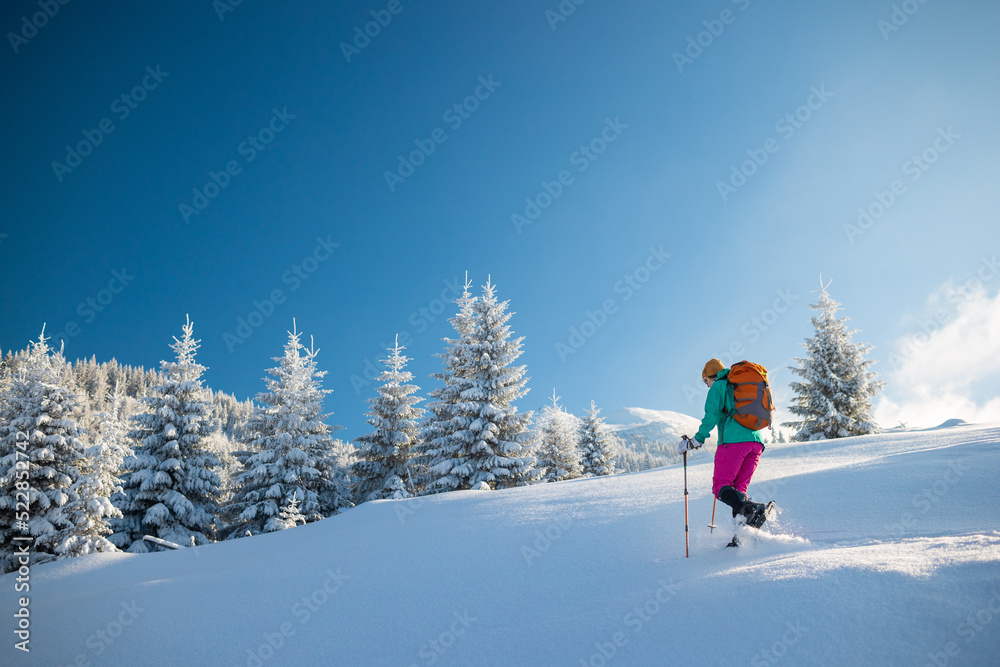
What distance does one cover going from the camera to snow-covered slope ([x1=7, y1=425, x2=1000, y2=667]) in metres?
2.34

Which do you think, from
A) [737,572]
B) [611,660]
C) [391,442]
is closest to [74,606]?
[611,660]

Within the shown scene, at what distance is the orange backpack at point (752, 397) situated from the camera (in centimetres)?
419

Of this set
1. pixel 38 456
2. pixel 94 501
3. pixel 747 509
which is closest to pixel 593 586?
pixel 747 509

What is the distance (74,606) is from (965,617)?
25.4 feet

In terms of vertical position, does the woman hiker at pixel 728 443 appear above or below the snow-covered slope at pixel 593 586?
above

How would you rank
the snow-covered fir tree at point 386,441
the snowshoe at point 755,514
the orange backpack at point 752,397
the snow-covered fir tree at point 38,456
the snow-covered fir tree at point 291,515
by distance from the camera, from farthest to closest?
the snow-covered fir tree at point 386,441 → the snow-covered fir tree at point 291,515 → the snow-covered fir tree at point 38,456 → the orange backpack at point 752,397 → the snowshoe at point 755,514

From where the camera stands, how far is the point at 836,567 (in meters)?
2.79

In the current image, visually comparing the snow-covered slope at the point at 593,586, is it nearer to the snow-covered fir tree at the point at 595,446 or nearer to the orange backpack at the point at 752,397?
the orange backpack at the point at 752,397

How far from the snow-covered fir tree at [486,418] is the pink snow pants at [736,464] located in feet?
39.7

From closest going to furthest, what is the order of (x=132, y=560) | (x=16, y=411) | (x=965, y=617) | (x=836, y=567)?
(x=965, y=617)
(x=836, y=567)
(x=132, y=560)
(x=16, y=411)

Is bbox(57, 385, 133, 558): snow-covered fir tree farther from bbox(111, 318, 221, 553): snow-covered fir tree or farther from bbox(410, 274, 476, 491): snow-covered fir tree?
bbox(410, 274, 476, 491): snow-covered fir tree

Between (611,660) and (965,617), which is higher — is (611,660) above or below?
below

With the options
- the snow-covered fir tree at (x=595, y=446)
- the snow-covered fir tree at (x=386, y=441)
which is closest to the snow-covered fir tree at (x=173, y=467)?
the snow-covered fir tree at (x=386, y=441)

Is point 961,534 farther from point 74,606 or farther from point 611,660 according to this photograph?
point 74,606
